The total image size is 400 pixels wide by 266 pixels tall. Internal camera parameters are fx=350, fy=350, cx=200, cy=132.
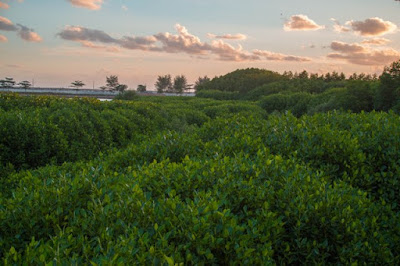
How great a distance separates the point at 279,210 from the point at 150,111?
1331 cm

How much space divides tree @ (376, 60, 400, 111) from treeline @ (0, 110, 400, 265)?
54.5ft

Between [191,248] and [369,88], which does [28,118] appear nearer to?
[191,248]

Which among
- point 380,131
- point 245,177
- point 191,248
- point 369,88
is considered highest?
point 369,88

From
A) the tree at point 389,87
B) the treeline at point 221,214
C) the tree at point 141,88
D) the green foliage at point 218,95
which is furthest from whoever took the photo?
the tree at point 141,88

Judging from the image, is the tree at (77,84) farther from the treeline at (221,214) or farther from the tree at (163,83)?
the treeline at (221,214)

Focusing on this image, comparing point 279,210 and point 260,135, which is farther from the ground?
point 260,135

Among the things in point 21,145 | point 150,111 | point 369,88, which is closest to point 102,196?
point 21,145

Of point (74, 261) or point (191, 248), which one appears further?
point (191, 248)

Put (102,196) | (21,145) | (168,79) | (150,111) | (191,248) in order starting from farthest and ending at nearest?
(168,79)
(150,111)
(21,145)
(102,196)
(191,248)

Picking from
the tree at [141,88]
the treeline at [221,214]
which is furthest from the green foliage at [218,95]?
the treeline at [221,214]

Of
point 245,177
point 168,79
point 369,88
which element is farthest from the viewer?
point 168,79

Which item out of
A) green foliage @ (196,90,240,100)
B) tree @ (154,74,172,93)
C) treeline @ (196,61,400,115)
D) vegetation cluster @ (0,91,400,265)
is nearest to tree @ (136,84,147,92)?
tree @ (154,74,172,93)

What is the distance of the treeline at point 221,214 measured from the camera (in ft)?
10.8

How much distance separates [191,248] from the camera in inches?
132
